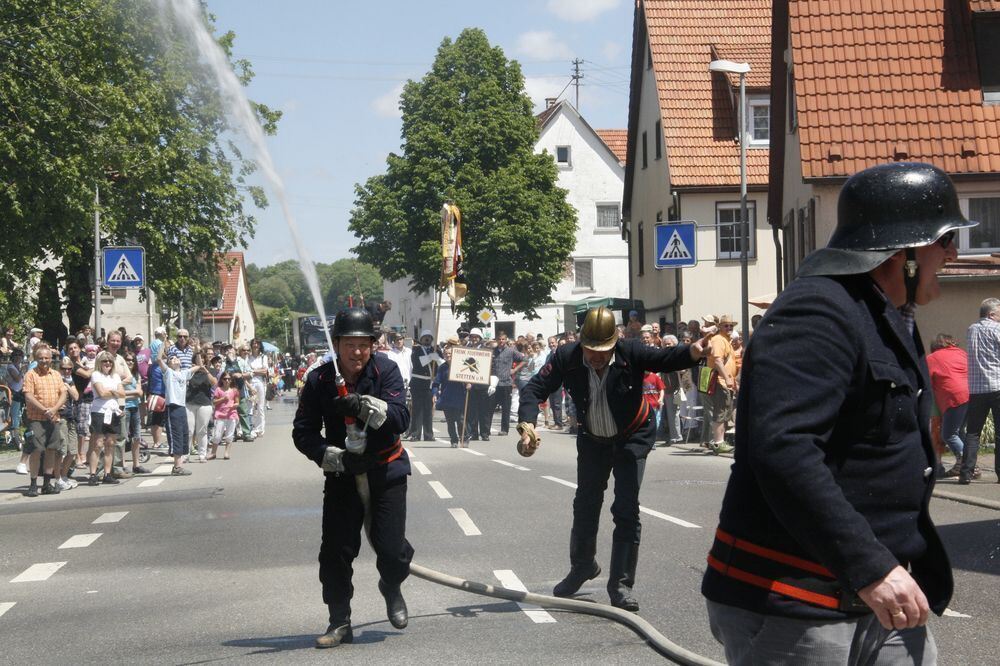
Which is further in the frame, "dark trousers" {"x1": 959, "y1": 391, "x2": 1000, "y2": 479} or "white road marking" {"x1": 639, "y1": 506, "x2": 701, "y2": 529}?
"dark trousers" {"x1": 959, "y1": 391, "x2": 1000, "y2": 479}

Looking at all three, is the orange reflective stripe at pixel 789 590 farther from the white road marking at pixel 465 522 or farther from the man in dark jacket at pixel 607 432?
the white road marking at pixel 465 522

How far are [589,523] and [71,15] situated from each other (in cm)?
1777

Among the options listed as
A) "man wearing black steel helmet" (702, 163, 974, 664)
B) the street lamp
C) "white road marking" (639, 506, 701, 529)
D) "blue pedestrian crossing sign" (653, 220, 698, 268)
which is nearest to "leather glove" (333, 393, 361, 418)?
"man wearing black steel helmet" (702, 163, 974, 664)

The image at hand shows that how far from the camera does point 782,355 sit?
2.82 m

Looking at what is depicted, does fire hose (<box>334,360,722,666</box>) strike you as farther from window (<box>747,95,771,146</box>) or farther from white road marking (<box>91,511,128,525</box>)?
window (<box>747,95,771,146</box>)

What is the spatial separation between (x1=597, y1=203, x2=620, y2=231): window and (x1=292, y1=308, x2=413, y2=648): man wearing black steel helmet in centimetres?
6433

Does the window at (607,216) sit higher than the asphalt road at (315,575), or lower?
higher

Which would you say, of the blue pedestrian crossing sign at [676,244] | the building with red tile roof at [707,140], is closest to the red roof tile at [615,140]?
the building with red tile roof at [707,140]

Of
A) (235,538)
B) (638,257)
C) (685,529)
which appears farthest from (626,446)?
(638,257)

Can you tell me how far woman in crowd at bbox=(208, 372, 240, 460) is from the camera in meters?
22.0

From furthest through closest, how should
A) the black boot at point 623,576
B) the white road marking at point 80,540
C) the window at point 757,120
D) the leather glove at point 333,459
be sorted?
the window at point 757,120
the white road marking at point 80,540
the black boot at point 623,576
the leather glove at point 333,459

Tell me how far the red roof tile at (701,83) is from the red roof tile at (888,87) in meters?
11.0

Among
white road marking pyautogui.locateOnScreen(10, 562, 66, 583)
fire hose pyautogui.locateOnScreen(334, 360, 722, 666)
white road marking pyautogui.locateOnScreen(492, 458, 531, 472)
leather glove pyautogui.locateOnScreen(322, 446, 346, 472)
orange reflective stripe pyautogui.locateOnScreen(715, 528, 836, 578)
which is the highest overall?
orange reflective stripe pyautogui.locateOnScreen(715, 528, 836, 578)

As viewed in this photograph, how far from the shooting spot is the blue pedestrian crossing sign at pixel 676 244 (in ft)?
84.1
